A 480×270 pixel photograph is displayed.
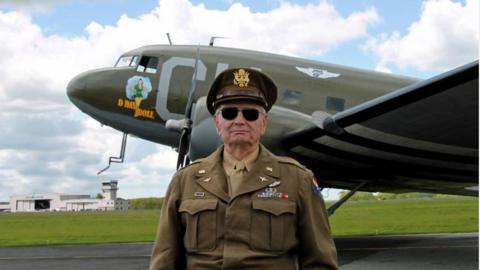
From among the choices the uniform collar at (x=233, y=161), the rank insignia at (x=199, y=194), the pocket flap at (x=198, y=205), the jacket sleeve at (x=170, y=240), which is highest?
the uniform collar at (x=233, y=161)

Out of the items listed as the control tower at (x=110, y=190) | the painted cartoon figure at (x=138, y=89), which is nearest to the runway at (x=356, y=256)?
the painted cartoon figure at (x=138, y=89)

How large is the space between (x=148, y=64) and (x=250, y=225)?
979cm

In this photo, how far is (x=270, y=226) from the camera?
2.18 m

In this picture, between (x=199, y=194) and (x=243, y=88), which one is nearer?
(x=199, y=194)

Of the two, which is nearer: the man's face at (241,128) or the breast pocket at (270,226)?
the breast pocket at (270,226)

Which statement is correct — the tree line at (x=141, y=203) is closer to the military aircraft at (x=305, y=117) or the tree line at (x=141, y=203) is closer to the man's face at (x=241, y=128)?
the military aircraft at (x=305, y=117)

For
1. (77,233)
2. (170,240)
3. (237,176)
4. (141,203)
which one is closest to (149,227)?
(77,233)

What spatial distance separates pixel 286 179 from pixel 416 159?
857 centimetres

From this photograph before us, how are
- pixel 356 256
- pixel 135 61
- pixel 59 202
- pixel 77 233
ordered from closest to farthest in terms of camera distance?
pixel 356 256 < pixel 135 61 < pixel 77 233 < pixel 59 202

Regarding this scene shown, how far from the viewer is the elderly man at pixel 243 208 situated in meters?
2.17

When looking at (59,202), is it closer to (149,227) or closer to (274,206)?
(149,227)

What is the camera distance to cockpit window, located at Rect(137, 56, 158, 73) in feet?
37.7

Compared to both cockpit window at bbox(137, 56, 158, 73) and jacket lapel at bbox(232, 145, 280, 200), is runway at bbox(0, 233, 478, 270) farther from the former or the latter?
jacket lapel at bbox(232, 145, 280, 200)

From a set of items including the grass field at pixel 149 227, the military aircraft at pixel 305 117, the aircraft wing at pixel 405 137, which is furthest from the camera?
the grass field at pixel 149 227
